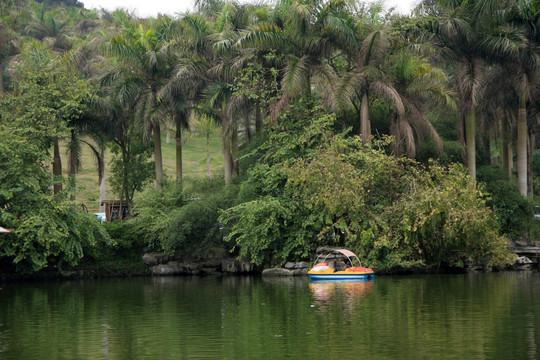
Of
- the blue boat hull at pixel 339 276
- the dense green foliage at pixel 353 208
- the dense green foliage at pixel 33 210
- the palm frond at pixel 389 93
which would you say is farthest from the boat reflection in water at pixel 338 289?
the dense green foliage at pixel 33 210

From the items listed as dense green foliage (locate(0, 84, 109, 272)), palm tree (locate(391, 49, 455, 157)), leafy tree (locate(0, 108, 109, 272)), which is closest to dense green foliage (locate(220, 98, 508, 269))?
palm tree (locate(391, 49, 455, 157))

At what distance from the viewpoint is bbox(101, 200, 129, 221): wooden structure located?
163ft

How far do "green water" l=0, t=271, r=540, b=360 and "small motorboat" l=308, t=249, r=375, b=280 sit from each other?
51.3 inches

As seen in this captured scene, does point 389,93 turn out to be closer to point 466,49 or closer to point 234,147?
point 466,49

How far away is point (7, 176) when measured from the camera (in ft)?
120

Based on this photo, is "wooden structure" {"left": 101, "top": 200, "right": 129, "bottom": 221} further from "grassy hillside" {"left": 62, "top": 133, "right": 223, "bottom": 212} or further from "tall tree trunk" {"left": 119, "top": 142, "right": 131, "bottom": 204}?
"grassy hillside" {"left": 62, "top": 133, "right": 223, "bottom": 212}

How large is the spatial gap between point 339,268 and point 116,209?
21.3 metres

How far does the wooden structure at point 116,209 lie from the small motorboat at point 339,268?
18.6m

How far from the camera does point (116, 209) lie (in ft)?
168

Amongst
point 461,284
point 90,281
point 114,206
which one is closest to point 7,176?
point 90,281

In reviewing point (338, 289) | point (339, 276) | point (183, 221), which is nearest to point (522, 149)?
point (339, 276)

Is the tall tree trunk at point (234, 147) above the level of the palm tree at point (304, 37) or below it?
below

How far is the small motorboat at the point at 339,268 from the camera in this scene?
109 feet

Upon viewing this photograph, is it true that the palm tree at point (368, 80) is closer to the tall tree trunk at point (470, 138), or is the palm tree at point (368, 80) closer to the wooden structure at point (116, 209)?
the tall tree trunk at point (470, 138)
